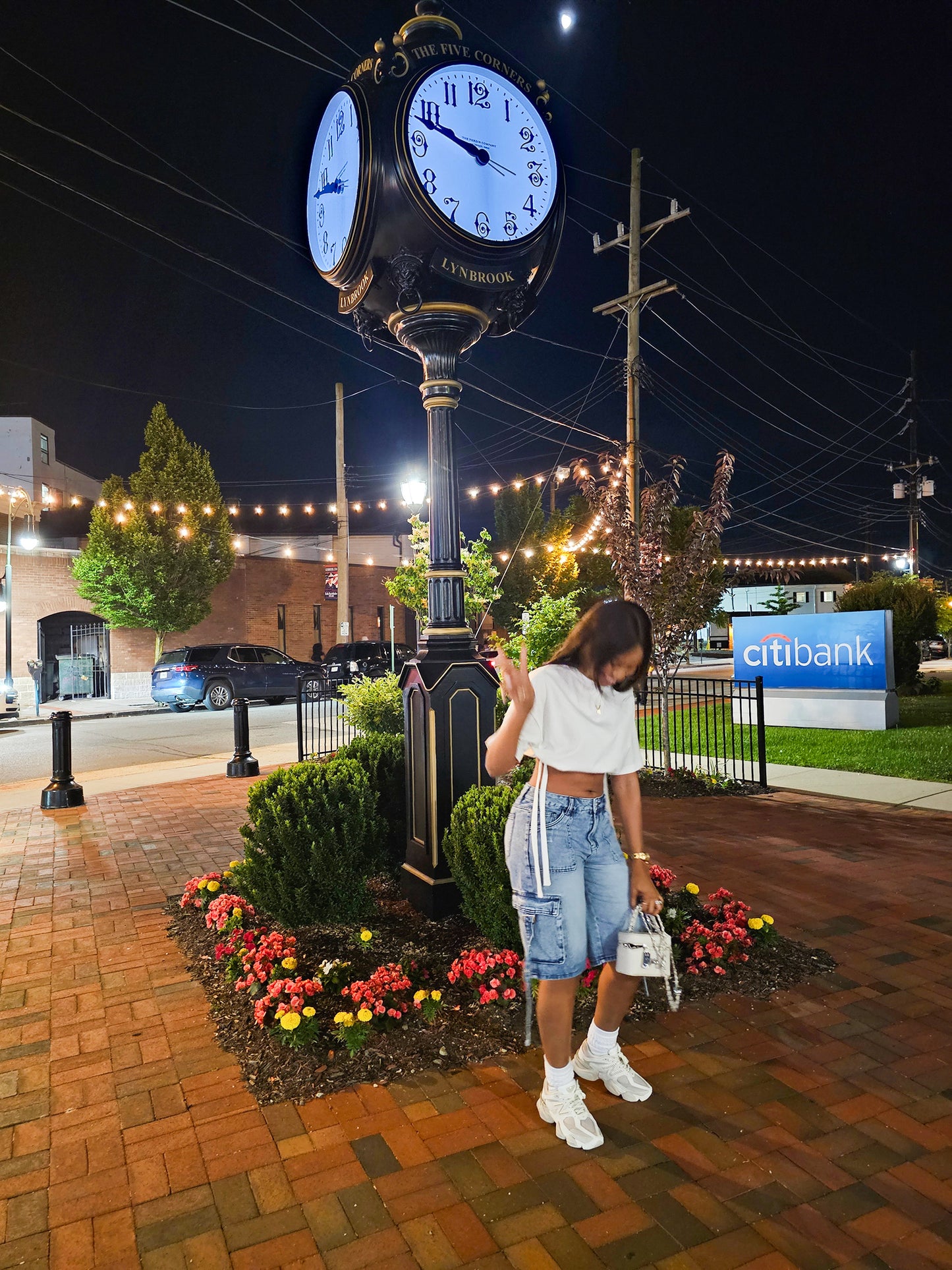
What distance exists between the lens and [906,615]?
1820 cm

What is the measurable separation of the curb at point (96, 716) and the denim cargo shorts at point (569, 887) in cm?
1842

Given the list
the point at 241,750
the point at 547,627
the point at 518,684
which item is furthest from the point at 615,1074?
the point at 241,750

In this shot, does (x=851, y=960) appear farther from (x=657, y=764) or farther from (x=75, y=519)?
(x=75, y=519)

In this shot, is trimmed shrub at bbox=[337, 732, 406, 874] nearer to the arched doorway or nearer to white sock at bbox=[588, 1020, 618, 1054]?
white sock at bbox=[588, 1020, 618, 1054]

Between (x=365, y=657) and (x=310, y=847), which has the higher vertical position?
(x=365, y=657)

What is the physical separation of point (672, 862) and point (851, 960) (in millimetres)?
1724

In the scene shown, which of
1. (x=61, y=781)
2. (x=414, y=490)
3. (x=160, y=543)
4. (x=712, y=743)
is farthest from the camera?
(x=160, y=543)

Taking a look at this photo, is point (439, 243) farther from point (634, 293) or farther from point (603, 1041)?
point (634, 293)

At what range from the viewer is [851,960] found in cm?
372

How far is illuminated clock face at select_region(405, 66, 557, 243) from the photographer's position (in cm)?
375

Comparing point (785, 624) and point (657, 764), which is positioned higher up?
point (785, 624)

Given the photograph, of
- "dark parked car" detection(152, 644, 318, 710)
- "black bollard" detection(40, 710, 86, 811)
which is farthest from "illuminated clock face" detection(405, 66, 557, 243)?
"dark parked car" detection(152, 644, 318, 710)

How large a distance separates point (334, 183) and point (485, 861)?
3.49 metres

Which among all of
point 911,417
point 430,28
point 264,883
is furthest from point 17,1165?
point 911,417
